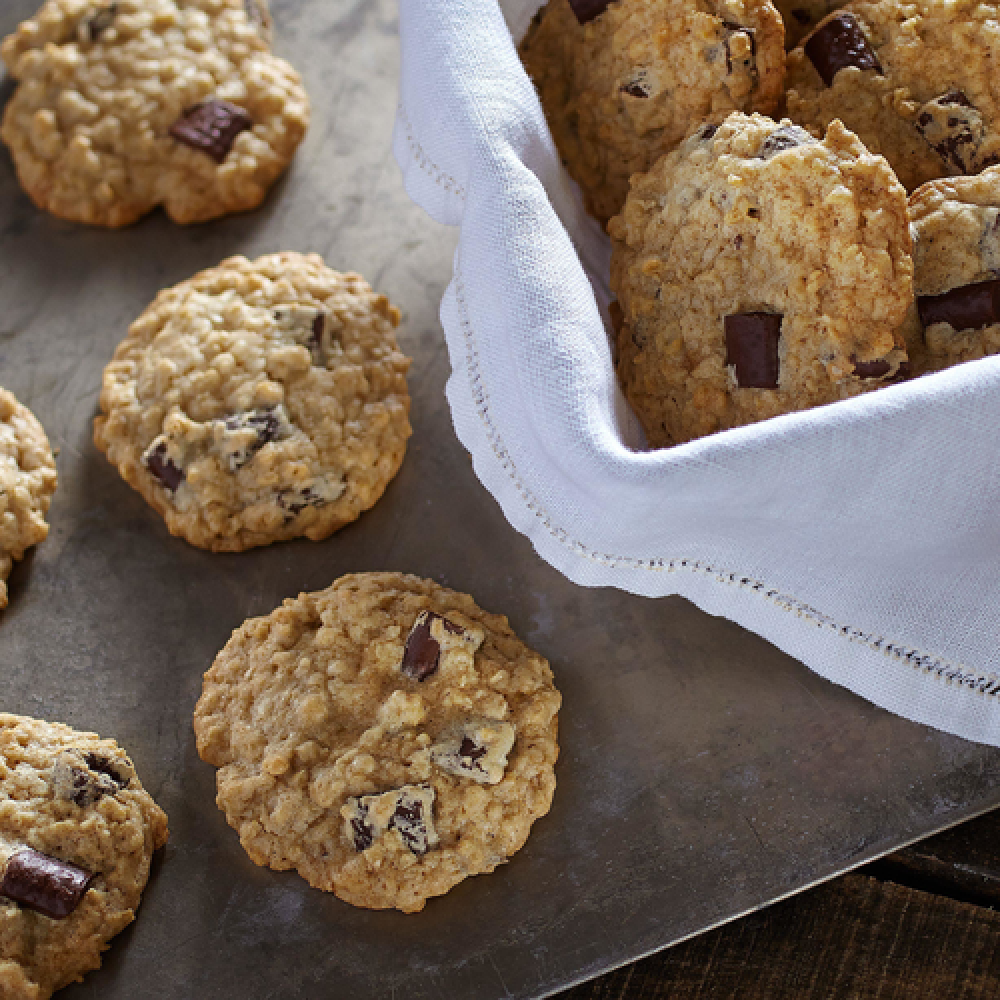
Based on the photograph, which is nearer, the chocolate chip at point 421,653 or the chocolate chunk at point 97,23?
the chocolate chip at point 421,653

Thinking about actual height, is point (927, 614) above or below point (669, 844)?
above

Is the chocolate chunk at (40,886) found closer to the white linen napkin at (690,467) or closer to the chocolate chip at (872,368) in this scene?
the white linen napkin at (690,467)

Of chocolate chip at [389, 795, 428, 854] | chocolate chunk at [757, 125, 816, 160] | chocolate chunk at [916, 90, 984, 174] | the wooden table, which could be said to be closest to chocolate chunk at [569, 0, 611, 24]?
chocolate chunk at [757, 125, 816, 160]

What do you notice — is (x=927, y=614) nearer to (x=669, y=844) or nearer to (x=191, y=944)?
(x=669, y=844)

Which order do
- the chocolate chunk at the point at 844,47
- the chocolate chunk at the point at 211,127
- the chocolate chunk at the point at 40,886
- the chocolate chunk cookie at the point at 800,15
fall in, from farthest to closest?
the chocolate chunk at the point at 211,127 → the chocolate chunk cookie at the point at 800,15 → the chocolate chunk at the point at 844,47 → the chocolate chunk at the point at 40,886

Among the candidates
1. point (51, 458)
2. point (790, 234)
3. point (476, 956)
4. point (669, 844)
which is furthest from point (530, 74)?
point (476, 956)

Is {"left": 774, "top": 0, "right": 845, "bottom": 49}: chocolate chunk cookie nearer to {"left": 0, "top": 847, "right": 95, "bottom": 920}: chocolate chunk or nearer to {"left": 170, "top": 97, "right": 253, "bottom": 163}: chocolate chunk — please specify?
{"left": 170, "top": 97, "right": 253, "bottom": 163}: chocolate chunk

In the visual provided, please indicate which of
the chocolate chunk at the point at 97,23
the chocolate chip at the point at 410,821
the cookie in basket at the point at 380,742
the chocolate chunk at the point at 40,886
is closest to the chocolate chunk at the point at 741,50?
the cookie in basket at the point at 380,742
